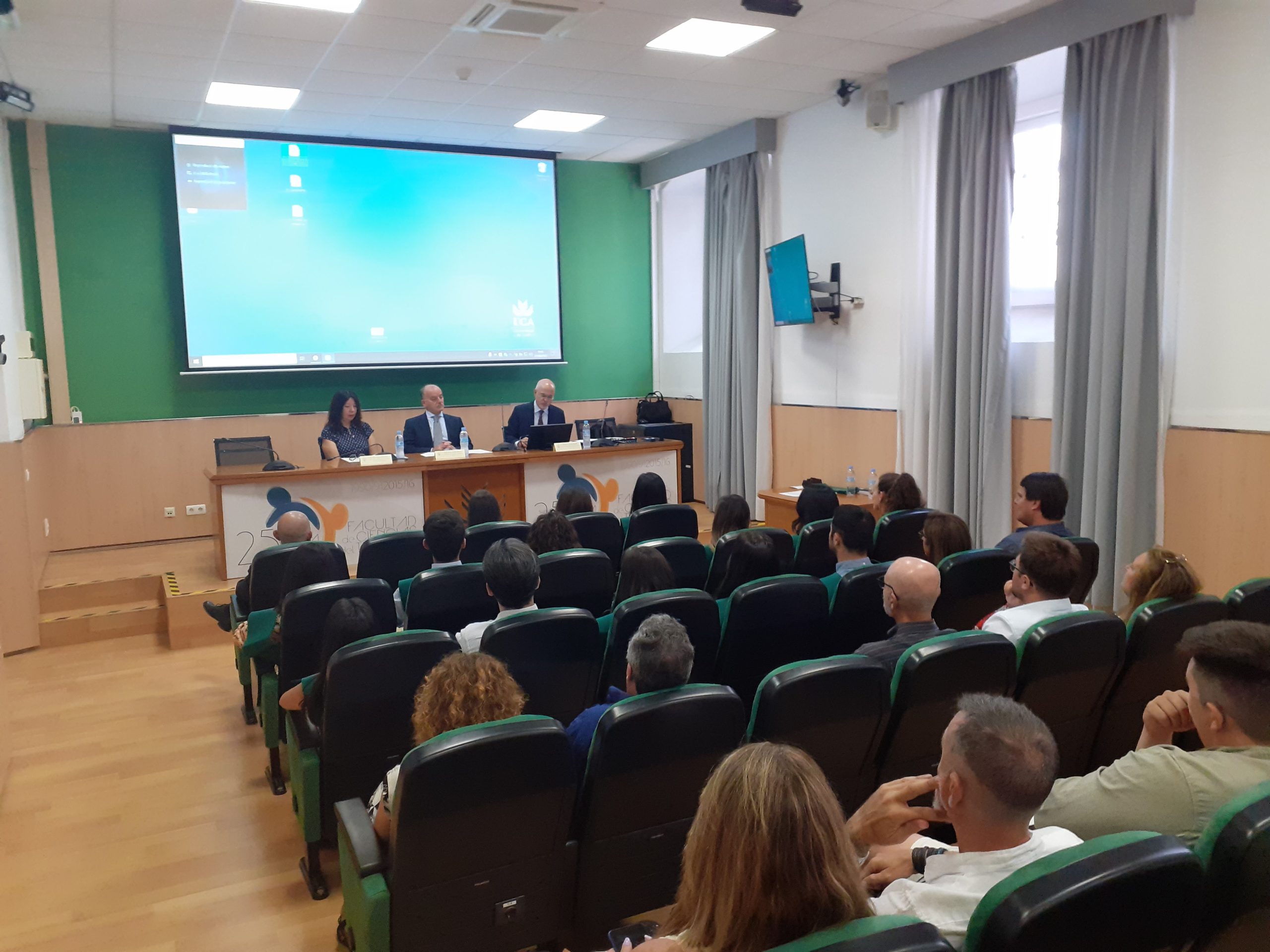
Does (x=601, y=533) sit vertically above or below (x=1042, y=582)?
below

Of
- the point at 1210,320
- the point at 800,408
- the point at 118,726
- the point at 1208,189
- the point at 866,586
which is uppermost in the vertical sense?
the point at 1208,189

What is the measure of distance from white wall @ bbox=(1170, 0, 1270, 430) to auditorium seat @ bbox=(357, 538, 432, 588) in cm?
405

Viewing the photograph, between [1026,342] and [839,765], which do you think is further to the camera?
[1026,342]

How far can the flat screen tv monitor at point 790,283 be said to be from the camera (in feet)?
23.8

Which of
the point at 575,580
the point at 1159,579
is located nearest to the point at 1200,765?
the point at 1159,579

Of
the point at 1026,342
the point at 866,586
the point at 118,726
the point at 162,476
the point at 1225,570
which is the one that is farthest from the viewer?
the point at 162,476

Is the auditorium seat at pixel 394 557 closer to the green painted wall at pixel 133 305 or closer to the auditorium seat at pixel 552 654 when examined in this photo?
the auditorium seat at pixel 552 654

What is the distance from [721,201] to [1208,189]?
456 cm

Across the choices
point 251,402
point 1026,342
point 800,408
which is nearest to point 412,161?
point 251,402

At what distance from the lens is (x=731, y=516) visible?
4.43 m

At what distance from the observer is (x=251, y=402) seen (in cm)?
806

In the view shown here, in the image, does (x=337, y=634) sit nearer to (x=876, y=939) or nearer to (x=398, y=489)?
(x=876, y=939)

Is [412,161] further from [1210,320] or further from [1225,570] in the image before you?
[1225,570]

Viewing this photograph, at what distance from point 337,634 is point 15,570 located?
366 centimetres
